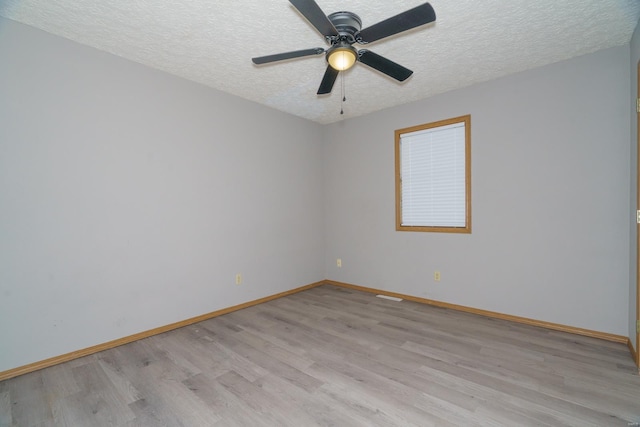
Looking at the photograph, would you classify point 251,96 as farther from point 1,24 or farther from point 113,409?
point 113,409

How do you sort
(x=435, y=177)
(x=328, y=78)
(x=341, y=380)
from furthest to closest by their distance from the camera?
(x=435, y=177)
(x=328, y=78)
(x=341, y=380)

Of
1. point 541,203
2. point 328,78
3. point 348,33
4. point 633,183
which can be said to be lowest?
point 541,203

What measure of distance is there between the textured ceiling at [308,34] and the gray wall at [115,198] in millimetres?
303

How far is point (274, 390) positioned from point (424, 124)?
138 inches

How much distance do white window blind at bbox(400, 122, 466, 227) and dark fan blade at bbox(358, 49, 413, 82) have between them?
1.71m

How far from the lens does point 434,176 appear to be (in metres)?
3.76

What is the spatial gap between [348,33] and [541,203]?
2632 millimetres

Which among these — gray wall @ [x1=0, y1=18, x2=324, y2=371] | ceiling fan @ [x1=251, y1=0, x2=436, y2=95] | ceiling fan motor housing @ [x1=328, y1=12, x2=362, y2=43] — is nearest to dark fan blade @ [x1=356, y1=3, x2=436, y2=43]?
ceiling fan @ [x1=251, y1=0, x2=436, y2=95]

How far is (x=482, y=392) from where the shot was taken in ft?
6.22

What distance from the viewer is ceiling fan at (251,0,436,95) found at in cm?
159

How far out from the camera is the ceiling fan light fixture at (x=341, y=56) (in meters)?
1.94

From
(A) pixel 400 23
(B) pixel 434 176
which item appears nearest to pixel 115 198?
(A) pixel 400 23

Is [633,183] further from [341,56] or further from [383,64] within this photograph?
→ [341,56]

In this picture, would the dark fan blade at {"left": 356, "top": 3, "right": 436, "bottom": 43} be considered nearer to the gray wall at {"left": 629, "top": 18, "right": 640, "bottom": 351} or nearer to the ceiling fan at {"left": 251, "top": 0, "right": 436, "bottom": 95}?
the ceiling fan at {"left": 251, "top": 0, "right": 436, "bottom": 95}
